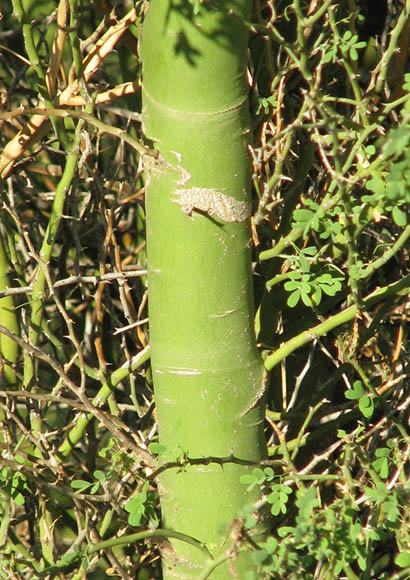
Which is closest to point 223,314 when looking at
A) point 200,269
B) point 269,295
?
point 200,269

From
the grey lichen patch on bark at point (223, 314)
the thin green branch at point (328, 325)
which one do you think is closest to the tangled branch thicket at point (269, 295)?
the thin green branch at point (328, 325)

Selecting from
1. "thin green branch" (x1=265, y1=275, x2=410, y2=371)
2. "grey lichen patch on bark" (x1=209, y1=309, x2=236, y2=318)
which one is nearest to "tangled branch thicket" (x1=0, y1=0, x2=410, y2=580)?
"thin green branch" (x1=265, y1=275, x2=410, y2=371)

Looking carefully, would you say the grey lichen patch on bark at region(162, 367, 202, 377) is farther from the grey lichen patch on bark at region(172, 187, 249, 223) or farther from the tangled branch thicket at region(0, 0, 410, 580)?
the grey lichen patch on bark at region(172, 187, 249, 223)

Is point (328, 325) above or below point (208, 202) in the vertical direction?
below

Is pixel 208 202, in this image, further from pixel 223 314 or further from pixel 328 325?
pixel 328 325

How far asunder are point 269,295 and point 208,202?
280mm

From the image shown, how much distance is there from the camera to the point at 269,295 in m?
1.28

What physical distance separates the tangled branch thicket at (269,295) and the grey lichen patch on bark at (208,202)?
88 mm

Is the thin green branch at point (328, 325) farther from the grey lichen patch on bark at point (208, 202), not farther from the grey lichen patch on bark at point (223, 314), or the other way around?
the grey lichen patch on bark at point (208, 202)

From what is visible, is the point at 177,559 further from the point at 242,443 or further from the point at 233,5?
the point at 233,5

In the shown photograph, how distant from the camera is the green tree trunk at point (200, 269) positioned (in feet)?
3.28

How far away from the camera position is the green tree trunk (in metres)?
1.00

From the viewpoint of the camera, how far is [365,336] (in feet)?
4.45

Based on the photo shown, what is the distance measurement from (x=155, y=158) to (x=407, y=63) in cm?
73
